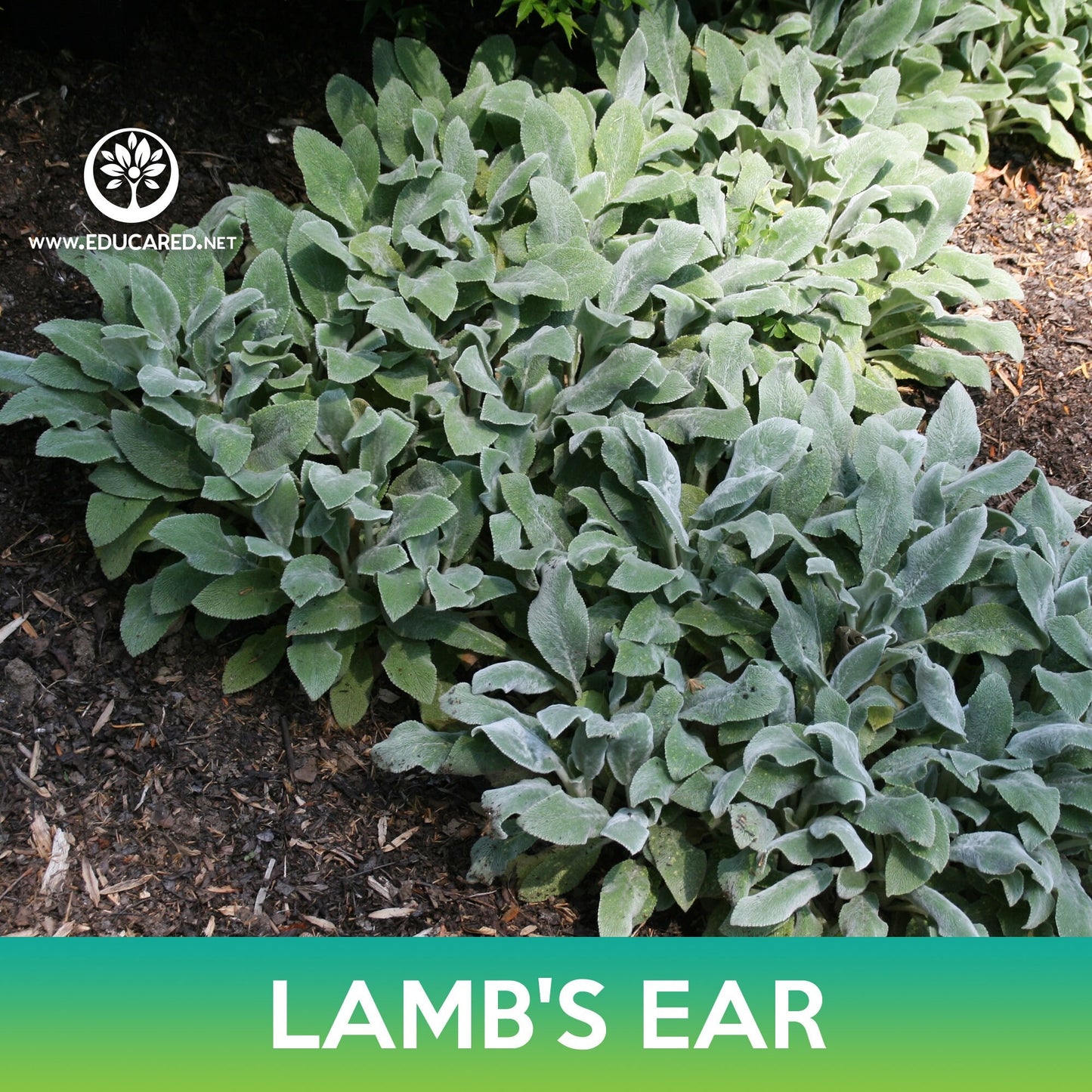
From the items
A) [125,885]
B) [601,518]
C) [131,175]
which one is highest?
[131,175]

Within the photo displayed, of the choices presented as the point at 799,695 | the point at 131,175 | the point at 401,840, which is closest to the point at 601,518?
the point at 799,695

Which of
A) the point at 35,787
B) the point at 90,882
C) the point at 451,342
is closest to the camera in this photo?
the point at 90,882

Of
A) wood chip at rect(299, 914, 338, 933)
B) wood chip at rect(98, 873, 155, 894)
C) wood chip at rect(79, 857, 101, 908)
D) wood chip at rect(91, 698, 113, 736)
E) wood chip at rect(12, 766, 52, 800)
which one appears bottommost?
wood chip at rect(299, 914, 338, 933)

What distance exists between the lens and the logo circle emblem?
12.9 ft

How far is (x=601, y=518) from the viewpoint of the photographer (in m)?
3.21

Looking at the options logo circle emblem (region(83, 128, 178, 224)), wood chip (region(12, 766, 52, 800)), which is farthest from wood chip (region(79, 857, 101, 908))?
logo circle emblem (region(83, 128, 178, 224))

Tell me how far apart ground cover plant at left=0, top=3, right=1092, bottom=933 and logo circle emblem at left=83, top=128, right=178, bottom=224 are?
0.46 metres

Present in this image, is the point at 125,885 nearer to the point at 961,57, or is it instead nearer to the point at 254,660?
the point at 254,660

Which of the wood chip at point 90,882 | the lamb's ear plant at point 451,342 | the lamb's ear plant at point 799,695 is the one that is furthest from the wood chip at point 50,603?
the lamb's ear plant at point 799,695

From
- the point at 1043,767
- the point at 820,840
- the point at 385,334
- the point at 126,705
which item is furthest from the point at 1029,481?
the point at 126,705

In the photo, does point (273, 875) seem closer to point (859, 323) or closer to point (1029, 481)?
point (859, 323)

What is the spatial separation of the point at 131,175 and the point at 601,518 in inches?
83.8

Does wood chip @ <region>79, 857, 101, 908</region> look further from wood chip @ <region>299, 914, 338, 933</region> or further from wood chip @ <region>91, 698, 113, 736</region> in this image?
wood chip @ <region>299, 914, 338, 933</region>

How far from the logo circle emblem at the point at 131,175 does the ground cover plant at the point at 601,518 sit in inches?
18.0
